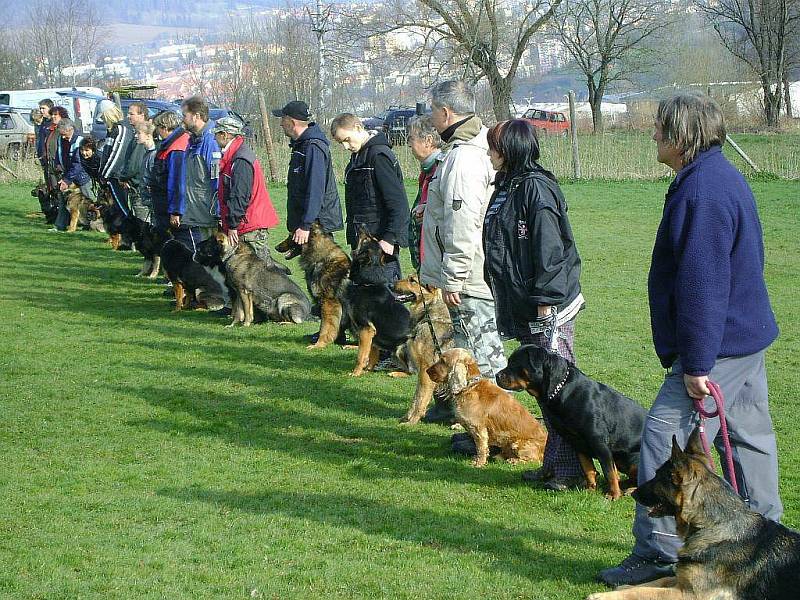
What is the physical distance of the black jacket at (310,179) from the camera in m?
9.19

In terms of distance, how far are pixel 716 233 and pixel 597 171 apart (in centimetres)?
2234

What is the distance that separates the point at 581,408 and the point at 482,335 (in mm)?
1217

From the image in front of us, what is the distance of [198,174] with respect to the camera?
35.3ft

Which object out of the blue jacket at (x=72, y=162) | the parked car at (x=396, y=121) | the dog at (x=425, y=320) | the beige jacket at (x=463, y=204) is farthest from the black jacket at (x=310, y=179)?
the parked car at (x=396, y=121)

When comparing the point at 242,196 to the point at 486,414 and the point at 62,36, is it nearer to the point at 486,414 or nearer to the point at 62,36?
the point at 486,414

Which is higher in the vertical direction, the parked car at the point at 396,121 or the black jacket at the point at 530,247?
the parked car at the point at 396,121

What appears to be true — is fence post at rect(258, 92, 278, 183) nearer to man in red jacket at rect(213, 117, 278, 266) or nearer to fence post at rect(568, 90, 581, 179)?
fence post at rect(568, 90, 581, 179)

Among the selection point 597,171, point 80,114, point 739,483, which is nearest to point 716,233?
point 739,483

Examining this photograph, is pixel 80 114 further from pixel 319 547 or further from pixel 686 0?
pixel 319 547

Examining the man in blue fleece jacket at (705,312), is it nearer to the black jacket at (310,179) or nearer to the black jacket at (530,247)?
the black jacket at (530,247)

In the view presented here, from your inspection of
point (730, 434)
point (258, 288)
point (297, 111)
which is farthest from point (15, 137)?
point (730, 434)

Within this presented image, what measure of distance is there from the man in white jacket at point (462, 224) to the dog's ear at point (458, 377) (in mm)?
190

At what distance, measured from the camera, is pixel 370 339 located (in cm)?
838

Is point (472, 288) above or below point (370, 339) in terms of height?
above
